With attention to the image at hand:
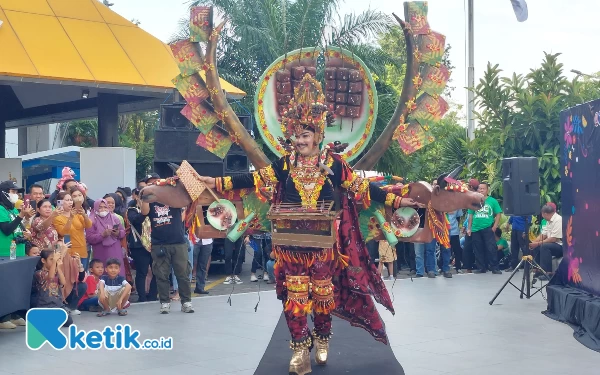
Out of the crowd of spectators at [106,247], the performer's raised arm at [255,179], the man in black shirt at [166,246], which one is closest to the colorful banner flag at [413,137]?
the crowd of spectators at [106,247]

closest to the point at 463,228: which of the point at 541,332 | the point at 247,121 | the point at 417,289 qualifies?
the point at 417,289

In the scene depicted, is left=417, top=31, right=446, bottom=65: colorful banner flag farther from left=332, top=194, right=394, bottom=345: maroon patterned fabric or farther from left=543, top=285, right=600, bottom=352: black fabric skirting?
left=543, top=285, right=600, bottom=352: black fabric skirting

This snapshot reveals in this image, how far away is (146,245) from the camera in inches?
390

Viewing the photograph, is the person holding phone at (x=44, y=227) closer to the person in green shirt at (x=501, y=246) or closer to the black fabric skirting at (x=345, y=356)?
the black fabric skirting at (x=345, y=356)

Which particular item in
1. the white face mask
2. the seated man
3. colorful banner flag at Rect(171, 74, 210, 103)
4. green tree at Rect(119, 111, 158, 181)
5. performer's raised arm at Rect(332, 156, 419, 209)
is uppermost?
green tree at Rect(119, 111, 158, 181)

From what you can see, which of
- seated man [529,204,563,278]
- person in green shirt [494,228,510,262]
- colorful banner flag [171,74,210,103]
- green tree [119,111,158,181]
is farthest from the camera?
green tree [119,111,158,181]

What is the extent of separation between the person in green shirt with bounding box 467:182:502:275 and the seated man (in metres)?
1.90

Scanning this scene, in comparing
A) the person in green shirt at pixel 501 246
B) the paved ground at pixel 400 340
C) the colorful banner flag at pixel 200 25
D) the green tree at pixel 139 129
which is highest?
the green tree at pixel 139 129

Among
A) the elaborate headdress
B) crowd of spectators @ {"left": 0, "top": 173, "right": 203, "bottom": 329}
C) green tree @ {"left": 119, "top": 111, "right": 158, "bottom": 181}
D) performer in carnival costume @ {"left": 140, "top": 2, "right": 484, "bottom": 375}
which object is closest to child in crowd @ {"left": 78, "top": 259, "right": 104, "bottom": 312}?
crowd of spectators @ {"left": 0, "top": 173, "right": 203, "bottom": 329}

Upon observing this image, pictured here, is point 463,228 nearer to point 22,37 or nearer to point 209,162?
point 209,162

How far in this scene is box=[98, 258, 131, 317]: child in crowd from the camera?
9039mm

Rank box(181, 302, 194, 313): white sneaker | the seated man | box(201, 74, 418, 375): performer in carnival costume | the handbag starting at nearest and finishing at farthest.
A: box(201, 74, 418, 375): performer in carnival costume
box(181, 302, 194, 313): white sneaker
the handbag
the seated man

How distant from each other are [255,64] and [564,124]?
10.7 m

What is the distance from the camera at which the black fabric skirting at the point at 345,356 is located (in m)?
6.20
